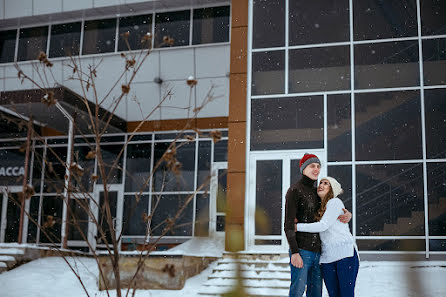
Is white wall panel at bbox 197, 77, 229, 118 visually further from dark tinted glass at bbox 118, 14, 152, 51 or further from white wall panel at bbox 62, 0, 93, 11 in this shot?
white wall panel at bbox 62, 0, 93, 11

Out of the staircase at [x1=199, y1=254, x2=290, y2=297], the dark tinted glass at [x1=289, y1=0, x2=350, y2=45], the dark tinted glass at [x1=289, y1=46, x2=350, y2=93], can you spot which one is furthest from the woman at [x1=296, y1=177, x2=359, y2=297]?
the dark tinted glass at [x1=289, y1=0, x2=350, y2=45]

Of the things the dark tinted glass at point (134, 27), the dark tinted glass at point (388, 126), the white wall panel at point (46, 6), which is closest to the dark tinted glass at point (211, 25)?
the dark tinted glass at point (134, 27)

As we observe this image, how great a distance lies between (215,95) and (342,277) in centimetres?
1250

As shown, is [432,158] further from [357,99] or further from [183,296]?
[183,296]

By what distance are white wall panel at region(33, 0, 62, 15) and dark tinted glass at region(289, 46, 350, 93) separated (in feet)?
30.2

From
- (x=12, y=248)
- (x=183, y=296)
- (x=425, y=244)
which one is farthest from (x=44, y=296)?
(x=425, y=244)

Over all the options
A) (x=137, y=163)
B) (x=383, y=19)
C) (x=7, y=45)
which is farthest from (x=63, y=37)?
(x=383, y=19)

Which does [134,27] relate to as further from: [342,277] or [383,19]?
A: [342,277]

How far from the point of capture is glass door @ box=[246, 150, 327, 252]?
39.0ft

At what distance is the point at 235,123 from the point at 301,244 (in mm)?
7663

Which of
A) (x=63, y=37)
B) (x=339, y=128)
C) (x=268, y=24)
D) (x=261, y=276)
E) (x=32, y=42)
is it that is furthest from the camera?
(x=32, y=42)

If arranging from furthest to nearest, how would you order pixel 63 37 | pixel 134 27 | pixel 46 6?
pixel 63 37 < pixel 46 6 < pixel 134 27

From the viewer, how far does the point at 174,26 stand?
1733 centimetres

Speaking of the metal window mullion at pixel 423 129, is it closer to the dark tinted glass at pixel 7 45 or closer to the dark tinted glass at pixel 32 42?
the dark tinted glass at pixel 32 42
